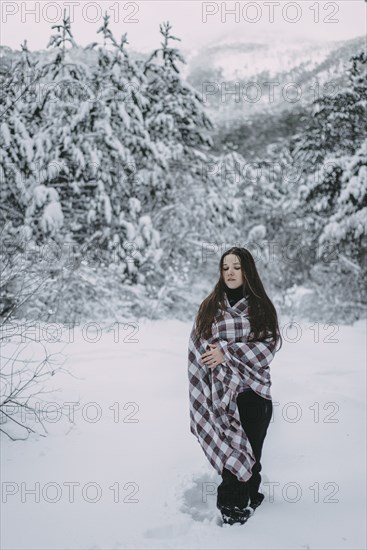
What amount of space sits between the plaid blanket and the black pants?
58 mm

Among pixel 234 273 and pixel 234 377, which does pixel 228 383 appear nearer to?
pixel 234 377

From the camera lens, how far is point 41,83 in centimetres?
1088

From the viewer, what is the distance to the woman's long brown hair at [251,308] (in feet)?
10.3

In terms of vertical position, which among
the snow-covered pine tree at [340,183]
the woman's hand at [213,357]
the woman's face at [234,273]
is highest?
the snow-covered pine tree at [340,183]

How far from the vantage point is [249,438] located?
Answer: 3227 mm

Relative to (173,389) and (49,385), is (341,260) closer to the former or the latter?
(173,389)

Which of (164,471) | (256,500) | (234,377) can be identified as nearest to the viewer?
(234,377)

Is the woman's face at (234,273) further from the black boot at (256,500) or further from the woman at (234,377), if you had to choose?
the black boot at (256,500)

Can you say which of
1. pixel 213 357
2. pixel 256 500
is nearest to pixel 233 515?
pixel 256 500

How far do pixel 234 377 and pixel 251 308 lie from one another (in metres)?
0.45

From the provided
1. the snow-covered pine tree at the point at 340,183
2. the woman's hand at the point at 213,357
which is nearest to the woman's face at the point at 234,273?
the woman's hand at the point at 213,357

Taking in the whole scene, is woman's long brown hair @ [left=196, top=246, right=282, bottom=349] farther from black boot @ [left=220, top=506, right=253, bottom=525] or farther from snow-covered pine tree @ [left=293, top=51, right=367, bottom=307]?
snow-covered pine tree @ [left=293, top=51, right=367, bottom=307]

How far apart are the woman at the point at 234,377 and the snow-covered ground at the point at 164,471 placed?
0.92 feet

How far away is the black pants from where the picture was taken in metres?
3.11
